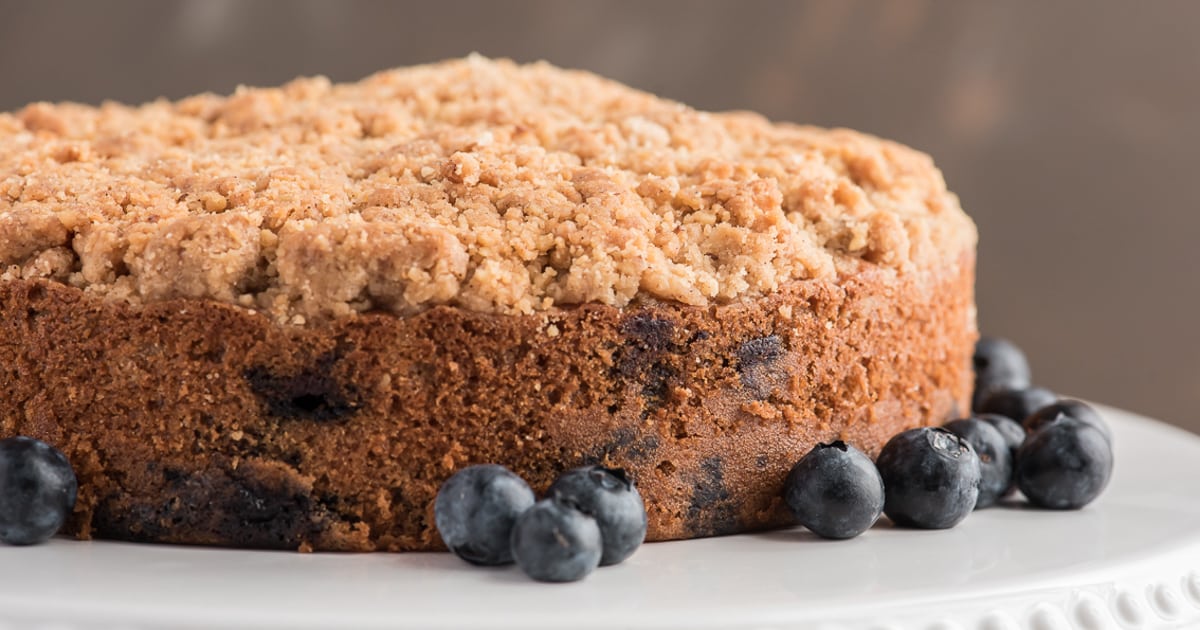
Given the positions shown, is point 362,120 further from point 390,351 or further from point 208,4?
point 208,4

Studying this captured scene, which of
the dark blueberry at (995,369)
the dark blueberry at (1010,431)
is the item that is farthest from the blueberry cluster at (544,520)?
the dark blueberry at (995,369)

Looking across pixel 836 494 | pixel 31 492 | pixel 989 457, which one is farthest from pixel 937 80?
pixel 31 492

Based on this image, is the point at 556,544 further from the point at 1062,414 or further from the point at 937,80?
the point at 937,80

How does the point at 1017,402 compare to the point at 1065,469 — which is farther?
the point at 1017,402

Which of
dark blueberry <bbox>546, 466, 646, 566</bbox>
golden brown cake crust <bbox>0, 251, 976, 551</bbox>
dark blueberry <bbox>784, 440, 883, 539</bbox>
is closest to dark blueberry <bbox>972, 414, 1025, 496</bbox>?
dark blueberry <bbox>784, 440, 883, 539</bbox>

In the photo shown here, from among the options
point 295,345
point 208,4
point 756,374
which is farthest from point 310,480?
point 208,4

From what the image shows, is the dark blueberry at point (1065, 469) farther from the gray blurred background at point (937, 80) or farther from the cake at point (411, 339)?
the gray blurred background at point (937, 80)
